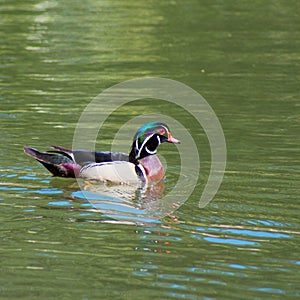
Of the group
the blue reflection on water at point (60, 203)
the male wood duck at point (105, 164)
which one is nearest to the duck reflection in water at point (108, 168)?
the male wood duck at point (105, 164)

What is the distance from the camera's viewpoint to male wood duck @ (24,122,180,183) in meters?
11.0

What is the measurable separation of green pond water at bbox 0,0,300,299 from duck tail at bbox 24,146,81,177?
0.14m

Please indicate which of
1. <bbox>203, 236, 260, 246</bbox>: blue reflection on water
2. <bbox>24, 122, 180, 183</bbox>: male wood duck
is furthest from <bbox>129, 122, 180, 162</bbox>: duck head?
<bbox>203, 236, 260, 246</bbox>: blue reflection on water

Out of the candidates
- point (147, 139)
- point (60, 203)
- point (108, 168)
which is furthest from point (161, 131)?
point (60, 203)

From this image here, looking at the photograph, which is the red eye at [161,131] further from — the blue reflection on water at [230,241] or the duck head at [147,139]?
the blue reflection on water at [230,241]

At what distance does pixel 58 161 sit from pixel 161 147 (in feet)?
6.89

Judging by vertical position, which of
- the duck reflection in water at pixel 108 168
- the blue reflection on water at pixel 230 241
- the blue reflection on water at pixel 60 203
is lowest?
the blue reflection on water at pixel 230 241

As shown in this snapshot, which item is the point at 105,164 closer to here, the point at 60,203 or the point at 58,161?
the point at 58,161

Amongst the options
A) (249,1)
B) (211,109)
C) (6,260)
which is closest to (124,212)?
(6,260)

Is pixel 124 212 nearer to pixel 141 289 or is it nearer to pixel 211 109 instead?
pixel 141 289

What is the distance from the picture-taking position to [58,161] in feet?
36.0

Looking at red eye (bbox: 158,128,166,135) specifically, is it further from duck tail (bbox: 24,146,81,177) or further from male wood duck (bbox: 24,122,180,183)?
duck tail (bbox: 24,146,81,177)

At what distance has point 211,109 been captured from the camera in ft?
47.2

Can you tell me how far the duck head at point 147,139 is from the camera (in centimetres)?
1127
